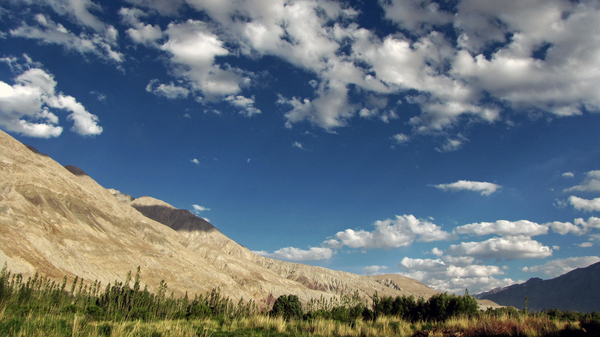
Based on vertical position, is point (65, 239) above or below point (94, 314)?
above

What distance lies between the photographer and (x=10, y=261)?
106938 mm

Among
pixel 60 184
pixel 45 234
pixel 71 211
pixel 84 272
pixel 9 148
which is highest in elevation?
pixel 9 148

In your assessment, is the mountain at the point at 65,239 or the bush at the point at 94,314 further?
the mountain at the point at 65,239

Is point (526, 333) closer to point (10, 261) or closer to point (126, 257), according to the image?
point (10, 261)

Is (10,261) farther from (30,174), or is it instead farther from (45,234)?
(30,174)

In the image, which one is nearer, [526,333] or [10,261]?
[526,333]

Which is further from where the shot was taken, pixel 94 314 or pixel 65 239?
pixel 65 239

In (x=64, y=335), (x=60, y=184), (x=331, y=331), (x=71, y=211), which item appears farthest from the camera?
(x=60, y=184)

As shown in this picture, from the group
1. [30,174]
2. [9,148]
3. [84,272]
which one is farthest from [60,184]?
[84,272]

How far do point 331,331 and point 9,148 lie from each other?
24703 cm

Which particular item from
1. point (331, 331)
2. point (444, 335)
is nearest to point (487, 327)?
point (444, 335)

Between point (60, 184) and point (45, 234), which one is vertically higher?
point (60, 184)

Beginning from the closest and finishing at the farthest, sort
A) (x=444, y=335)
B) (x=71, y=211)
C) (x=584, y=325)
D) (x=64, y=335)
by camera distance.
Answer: (x=64, y=335) → (x=444, y=335) → (x=584, y=325) → (x=71, y=211)

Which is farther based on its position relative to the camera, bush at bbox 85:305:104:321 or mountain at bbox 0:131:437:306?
mountain at bbox 0:131:437:306
